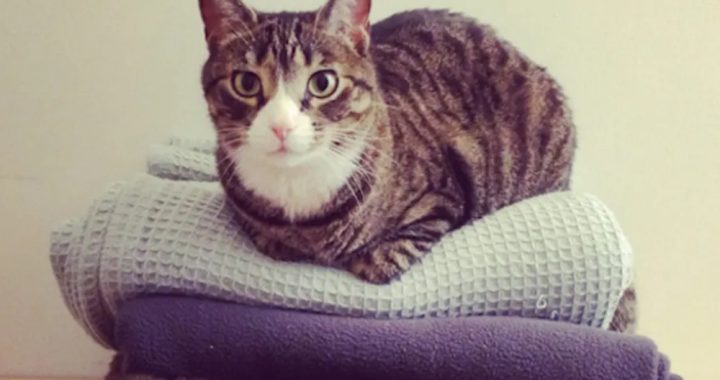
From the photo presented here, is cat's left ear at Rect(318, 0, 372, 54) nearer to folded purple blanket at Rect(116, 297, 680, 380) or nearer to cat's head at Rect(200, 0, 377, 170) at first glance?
cat's head at Rect(200, 0, 377, 170)

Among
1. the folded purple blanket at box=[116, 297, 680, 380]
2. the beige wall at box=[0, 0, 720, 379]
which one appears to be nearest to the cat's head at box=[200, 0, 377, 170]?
the folded purple blanket at box=[116, 297, 680, 380]

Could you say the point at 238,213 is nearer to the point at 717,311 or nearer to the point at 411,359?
the point at 411,359

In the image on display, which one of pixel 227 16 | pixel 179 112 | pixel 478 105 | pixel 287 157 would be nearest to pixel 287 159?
pixel 287 157

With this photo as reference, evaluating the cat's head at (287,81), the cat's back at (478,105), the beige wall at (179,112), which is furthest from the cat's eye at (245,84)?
the beige wall at (179,112)

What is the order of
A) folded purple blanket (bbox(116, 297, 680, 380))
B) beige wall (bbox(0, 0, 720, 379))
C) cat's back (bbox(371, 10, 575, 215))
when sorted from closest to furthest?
folded purple blanket (bbox(116, 297, 680, 380))
cat's back (bbox(371, 10, 575, 215))
beige wall (bbox(0, 0, 720, 379))

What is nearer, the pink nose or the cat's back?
the pink nose

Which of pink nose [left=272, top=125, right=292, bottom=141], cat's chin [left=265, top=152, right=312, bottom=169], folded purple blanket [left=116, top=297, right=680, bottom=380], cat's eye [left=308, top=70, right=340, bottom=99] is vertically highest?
cat's eye [left=308, top=70, right=340, bottom=99]

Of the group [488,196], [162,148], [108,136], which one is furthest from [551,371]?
[108,136]
